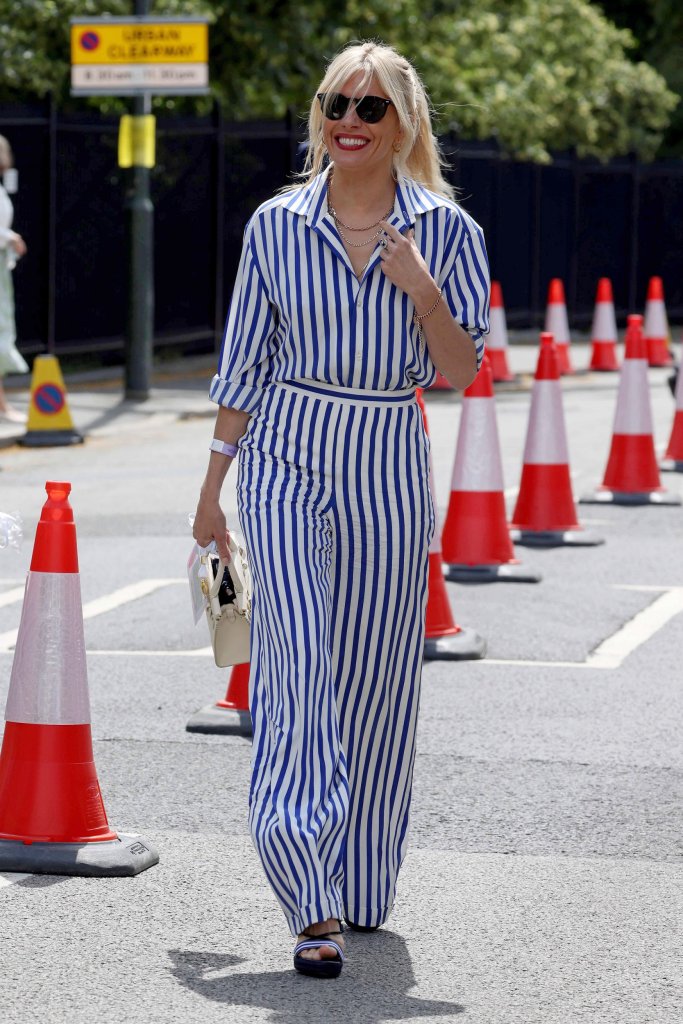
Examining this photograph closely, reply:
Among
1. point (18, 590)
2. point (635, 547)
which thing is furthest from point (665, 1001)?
point (635, 547)

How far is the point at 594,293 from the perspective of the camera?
96.8 feet

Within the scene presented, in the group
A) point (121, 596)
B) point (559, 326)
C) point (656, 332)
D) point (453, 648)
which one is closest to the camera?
point (453, 648)

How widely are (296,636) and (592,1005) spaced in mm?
900

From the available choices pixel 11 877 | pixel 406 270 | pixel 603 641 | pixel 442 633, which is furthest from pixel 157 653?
pixel 406 270

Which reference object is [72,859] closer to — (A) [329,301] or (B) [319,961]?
(B) [319,961]

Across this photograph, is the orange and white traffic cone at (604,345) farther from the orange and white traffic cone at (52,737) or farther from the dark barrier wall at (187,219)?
the orange and white traffic cone at (52,737)

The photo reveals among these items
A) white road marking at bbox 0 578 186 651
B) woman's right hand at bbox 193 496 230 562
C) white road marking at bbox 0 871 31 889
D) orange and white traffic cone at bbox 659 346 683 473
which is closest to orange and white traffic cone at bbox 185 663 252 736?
white road marking at bbox 0 871 31 889

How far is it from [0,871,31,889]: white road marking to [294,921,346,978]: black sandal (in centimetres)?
90

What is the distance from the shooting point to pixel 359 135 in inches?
171

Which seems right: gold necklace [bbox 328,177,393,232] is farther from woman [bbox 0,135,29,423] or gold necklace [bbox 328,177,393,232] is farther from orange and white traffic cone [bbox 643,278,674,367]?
orange and white traffic cone [bbox 643,278,674,367]

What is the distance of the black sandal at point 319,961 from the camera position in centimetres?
427

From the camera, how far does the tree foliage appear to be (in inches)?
899

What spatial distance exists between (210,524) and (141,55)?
12.7m

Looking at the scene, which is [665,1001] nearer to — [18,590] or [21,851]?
[21,851]
